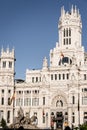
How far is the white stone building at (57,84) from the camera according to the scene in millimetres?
118875

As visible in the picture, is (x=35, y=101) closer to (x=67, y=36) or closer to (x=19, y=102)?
(x=19, y=102)

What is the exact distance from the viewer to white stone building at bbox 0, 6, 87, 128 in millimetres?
118875

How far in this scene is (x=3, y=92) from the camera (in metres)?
126

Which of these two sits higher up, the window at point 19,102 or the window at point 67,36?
the window at point 67,36

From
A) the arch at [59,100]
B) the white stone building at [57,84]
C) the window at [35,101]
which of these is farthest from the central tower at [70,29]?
the window at [35,101]

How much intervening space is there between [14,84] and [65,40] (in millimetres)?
21244

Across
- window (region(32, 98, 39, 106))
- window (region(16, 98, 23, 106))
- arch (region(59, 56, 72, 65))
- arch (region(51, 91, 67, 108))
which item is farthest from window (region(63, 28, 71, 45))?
window (region(16, 98, 23, 106))

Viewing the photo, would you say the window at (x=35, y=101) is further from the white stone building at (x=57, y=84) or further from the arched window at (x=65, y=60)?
the arched window at (x=65, y=60)

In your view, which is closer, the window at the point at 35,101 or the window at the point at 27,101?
the window at the point at 35,101

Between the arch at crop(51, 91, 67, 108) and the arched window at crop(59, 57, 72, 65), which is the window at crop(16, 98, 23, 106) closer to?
the arch at crop(51, 91, 67, 108)

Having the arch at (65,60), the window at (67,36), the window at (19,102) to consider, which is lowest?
the window at (19,102)

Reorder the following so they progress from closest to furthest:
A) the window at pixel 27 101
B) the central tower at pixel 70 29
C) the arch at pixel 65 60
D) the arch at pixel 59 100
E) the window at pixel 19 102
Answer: the arch at pixel 59 100 → the window at pixel 27 101 → the window at pixel 19 102 → the arch at pixel 65 60 → the central tower at pixel 70 29

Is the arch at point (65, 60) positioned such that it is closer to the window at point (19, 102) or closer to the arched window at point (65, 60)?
the arched window at point (65, 60)

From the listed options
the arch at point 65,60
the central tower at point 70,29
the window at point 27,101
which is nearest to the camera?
the window at point 27,101
